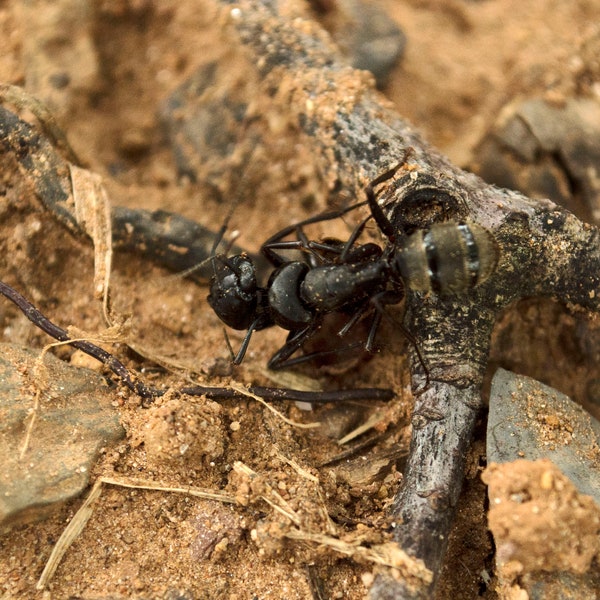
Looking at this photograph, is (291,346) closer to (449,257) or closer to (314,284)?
(314,284)

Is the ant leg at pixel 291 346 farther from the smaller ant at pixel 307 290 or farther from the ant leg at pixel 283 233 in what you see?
the ant leg at pixel 283 233

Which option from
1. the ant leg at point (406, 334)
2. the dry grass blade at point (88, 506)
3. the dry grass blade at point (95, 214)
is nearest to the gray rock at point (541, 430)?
the ant leg at point (406, 334)

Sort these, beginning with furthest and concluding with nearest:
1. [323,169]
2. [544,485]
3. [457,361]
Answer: [323,169] → [457,361] → [544,485]

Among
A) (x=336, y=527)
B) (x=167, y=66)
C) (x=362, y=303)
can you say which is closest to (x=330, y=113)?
(x=362, y=303)

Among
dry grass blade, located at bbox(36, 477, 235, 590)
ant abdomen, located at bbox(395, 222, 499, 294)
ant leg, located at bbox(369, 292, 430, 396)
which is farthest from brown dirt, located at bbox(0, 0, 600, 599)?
ant abdomen, located at bbox(395, 222, 499, 294)

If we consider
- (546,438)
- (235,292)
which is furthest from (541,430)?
(235,292)

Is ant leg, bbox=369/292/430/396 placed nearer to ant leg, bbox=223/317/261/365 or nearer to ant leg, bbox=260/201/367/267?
ant leg, bbox=260/201/367/267

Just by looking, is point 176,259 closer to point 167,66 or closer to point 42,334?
A: point 42,334
